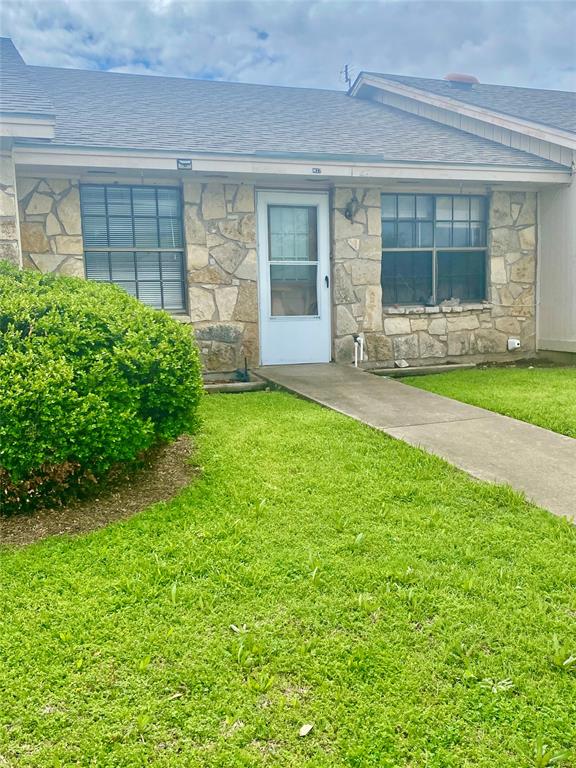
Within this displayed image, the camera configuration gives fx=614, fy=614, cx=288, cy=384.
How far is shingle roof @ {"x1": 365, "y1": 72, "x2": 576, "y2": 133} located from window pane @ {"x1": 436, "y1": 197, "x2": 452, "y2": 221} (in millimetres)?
1789

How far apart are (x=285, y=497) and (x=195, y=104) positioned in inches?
317

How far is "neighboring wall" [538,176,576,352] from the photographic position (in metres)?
8.92

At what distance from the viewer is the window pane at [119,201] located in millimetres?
7594

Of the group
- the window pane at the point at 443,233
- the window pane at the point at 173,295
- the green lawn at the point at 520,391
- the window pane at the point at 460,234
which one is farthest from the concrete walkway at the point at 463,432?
the window pane at the point at 460,234

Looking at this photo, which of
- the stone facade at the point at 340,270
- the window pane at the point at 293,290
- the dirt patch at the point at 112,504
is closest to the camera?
the dirt patch at the point at 112,504

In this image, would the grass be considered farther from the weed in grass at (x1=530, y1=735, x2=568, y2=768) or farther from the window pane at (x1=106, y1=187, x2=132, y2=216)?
the window pane at (x1=106, y1=187, x2=132, y2=216)

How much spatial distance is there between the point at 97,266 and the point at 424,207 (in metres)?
4.67

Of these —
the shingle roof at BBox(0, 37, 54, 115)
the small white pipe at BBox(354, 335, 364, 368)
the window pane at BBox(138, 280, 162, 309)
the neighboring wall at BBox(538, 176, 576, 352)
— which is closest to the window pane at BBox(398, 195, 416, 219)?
the small white pipe at BBox(354, 335, 364, 368)

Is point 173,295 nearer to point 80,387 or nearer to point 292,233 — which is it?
point 292,233

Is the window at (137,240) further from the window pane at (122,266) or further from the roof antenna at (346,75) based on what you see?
the roof antenna at (346,75)

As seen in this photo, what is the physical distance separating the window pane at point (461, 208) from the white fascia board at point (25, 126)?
569 cm

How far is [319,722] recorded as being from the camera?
196 cm

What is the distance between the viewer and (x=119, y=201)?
301 inches

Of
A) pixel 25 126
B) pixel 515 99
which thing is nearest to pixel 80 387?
pixel 25 126
